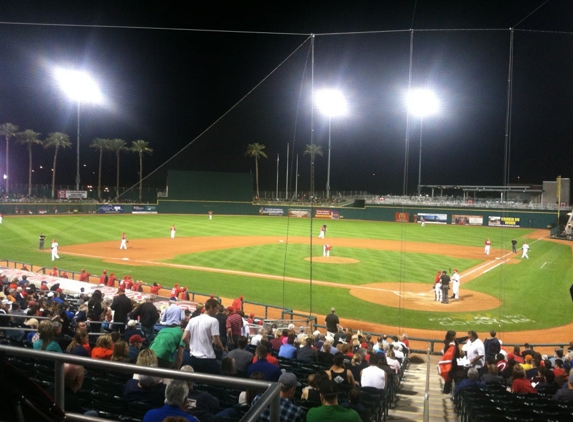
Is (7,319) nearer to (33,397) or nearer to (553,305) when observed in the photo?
(33,397)

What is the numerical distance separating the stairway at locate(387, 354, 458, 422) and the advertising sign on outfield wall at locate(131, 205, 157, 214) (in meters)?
52.0

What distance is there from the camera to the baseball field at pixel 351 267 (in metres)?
17.0

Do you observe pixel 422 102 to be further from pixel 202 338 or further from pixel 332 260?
pixel 202 338

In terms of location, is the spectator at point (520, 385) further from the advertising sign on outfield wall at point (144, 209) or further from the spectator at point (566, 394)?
the advertising sign on outfield wall at point (144, 209)

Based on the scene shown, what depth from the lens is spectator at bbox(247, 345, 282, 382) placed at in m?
5.62

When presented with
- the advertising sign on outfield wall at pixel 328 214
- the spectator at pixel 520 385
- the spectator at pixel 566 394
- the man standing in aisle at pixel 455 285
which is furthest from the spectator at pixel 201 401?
the advertising sign on outfield wall at pixel 328 214

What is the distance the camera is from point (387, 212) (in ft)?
189

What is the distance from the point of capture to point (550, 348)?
13.8 meters

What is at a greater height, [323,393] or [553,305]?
[323,393]

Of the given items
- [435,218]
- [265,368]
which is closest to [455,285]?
[265,368]

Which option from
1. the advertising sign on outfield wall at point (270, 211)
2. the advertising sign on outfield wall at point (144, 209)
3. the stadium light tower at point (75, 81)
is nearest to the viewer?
the stadium light tower at point (75, 81)

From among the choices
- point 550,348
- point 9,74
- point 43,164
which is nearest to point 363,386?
point 550,348

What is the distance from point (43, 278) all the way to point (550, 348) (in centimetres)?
1843

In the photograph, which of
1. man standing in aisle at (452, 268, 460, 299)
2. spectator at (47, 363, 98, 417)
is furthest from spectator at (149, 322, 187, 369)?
man standing in aisle at (452, 268, 460, 299)
